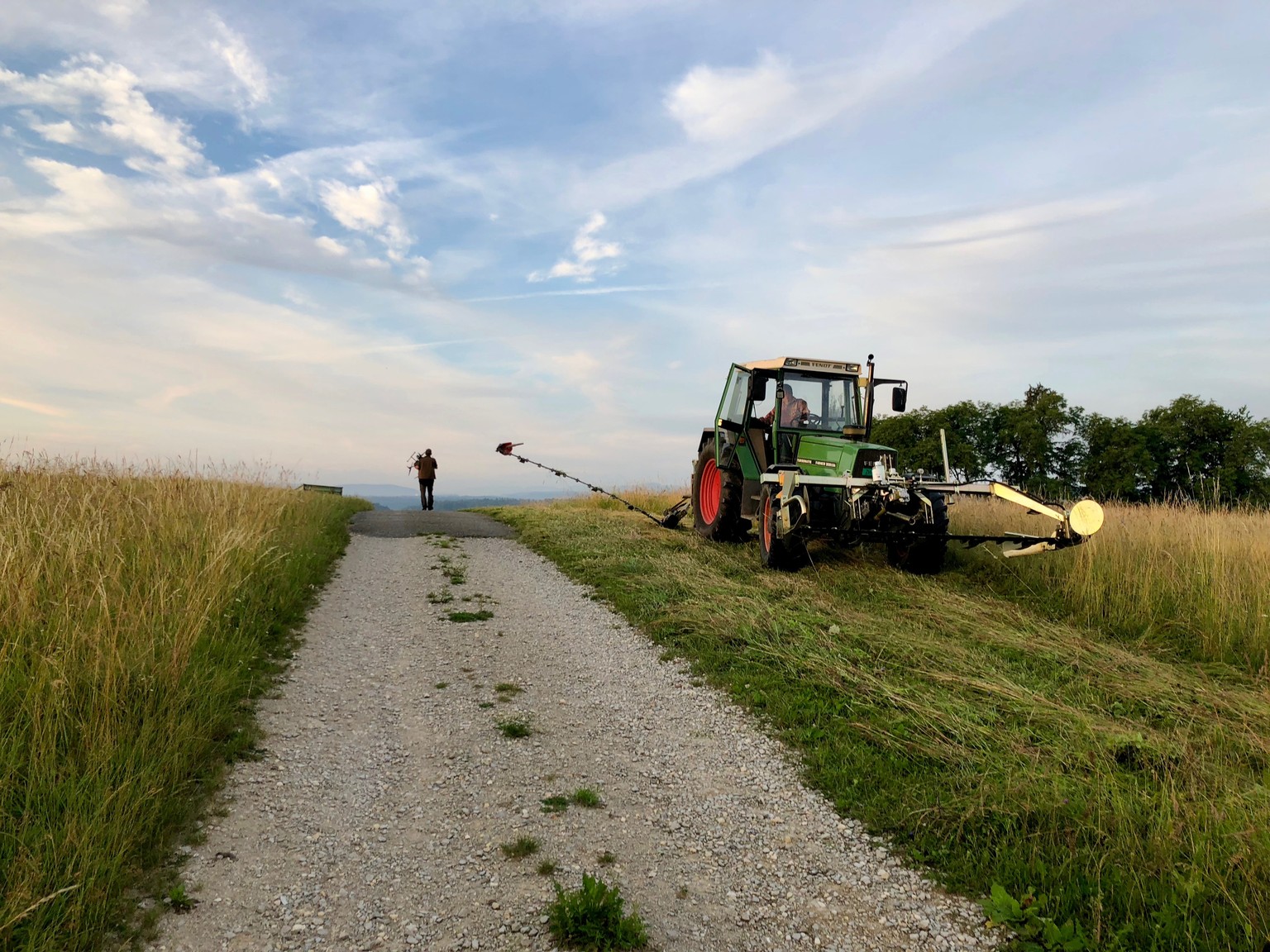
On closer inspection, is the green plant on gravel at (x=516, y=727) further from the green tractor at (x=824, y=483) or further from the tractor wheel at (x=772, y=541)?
the tractor wheel at (x=772, y=541)

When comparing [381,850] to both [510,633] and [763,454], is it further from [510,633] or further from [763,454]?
[763,454]

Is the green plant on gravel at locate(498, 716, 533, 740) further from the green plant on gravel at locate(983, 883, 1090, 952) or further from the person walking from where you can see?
the person walking

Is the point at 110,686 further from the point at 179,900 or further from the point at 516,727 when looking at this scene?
the point at 516,727

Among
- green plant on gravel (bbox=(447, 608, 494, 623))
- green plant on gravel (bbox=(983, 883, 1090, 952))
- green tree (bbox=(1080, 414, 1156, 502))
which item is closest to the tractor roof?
green plant on gravel (bbox=(447, 608, 494, 623))

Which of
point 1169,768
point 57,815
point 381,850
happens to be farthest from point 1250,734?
point 57,815

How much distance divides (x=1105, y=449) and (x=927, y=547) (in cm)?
2196

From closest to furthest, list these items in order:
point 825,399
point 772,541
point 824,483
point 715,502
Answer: point 824,483
point 772,541
point 825,399
point 715,502

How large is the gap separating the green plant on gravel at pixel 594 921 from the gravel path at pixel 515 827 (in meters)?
0.08

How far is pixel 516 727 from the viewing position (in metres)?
4.64

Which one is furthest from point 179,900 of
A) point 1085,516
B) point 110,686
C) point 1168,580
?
point 1168,580

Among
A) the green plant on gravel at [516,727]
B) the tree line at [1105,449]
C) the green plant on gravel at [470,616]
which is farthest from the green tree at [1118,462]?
the green plant on gravel at [516,727]

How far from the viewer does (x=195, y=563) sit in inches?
254

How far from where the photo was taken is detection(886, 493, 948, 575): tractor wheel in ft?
27.8

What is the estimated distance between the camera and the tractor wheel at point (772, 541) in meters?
9.29
